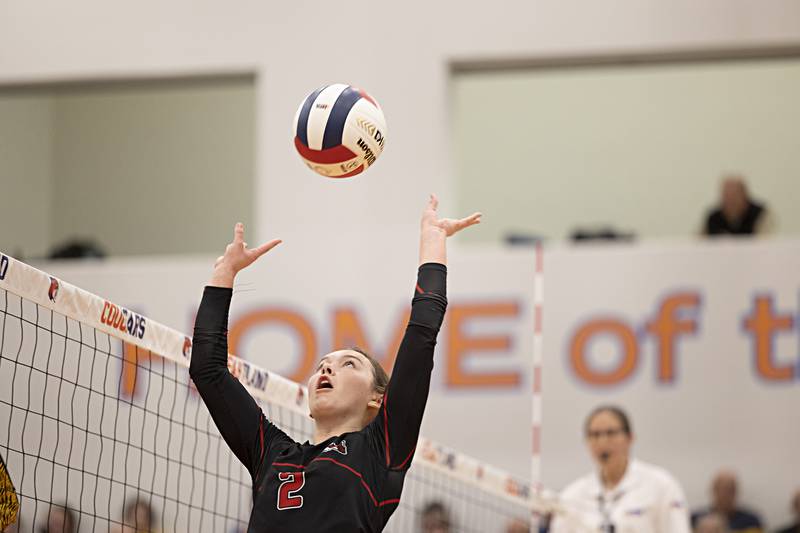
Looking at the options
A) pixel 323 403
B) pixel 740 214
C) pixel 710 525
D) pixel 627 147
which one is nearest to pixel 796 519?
pixel 710 525

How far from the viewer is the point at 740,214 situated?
11.9 meters

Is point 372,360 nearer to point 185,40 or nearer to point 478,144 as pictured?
point 185,40

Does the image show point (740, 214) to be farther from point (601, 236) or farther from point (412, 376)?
point (412, 376)

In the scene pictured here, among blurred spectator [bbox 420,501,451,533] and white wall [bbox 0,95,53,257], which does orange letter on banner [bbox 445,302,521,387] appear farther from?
white wall [bbox 0,95,53,257]

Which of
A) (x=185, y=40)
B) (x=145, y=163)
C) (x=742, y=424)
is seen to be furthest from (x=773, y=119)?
(x=145, y=163)

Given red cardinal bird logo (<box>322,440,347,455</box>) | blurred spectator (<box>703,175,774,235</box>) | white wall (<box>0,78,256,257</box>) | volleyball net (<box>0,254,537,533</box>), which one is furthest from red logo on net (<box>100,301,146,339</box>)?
white wall (<box>0,78,256,257</box>)

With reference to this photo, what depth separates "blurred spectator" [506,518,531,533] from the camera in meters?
10.3

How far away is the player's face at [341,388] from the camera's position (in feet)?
11.7

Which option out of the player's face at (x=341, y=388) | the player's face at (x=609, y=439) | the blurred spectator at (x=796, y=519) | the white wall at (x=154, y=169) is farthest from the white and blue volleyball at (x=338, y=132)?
the white wall at (x=154, y=169)

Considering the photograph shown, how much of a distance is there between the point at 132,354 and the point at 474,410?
11.0ft

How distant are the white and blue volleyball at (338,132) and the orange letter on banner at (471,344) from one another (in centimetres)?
702

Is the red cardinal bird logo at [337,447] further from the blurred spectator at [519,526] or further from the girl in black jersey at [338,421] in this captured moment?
the blurred spectator at [519,526]

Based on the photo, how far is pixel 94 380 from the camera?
11641 mm

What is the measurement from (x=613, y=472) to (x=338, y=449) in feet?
17.3
